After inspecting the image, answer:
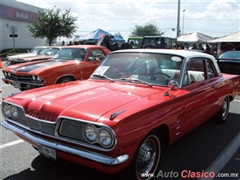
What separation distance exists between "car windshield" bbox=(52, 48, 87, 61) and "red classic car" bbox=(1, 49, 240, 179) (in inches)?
141

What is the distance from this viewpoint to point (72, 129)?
2.53 m

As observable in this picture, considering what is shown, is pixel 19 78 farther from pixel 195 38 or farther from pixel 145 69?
pixel 195 38

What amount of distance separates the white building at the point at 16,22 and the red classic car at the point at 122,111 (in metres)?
24.3

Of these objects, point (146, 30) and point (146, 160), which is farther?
point (146, 30)

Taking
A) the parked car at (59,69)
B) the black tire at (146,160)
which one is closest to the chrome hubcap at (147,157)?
the black tire at (146,160)

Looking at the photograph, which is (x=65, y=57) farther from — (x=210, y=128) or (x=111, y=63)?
(x=210, y=128)

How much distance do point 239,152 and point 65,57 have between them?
19.4ft

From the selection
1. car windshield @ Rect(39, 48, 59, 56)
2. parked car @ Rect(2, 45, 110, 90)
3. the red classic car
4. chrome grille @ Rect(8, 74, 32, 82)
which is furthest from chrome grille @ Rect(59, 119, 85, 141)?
car windshield @ Rect(39, 48, 59, 56)

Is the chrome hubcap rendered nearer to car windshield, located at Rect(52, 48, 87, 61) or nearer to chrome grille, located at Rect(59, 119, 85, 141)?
chrome grille, located at Rect(59, 119, 85, 141)

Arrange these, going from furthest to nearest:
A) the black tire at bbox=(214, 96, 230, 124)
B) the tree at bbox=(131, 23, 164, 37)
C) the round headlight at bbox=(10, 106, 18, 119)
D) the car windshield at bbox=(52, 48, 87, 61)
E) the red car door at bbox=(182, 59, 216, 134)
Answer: the tree at bbox=(131, 23, 164, 37)
the car windshield at bbox=(52, 48, 87, 61)
the black tire at bbox=(214, 96, 230, 124)
the red car door at bbox=(182, 59, 216, 134)
the round headlight at bbox=(10, 106, 18, 119)

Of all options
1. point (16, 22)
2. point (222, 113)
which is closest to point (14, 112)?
point (222, 113)

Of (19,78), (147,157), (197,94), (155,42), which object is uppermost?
(155,42)

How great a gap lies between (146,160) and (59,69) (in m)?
4.69

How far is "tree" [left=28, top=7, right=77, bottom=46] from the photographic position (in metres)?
24.4
